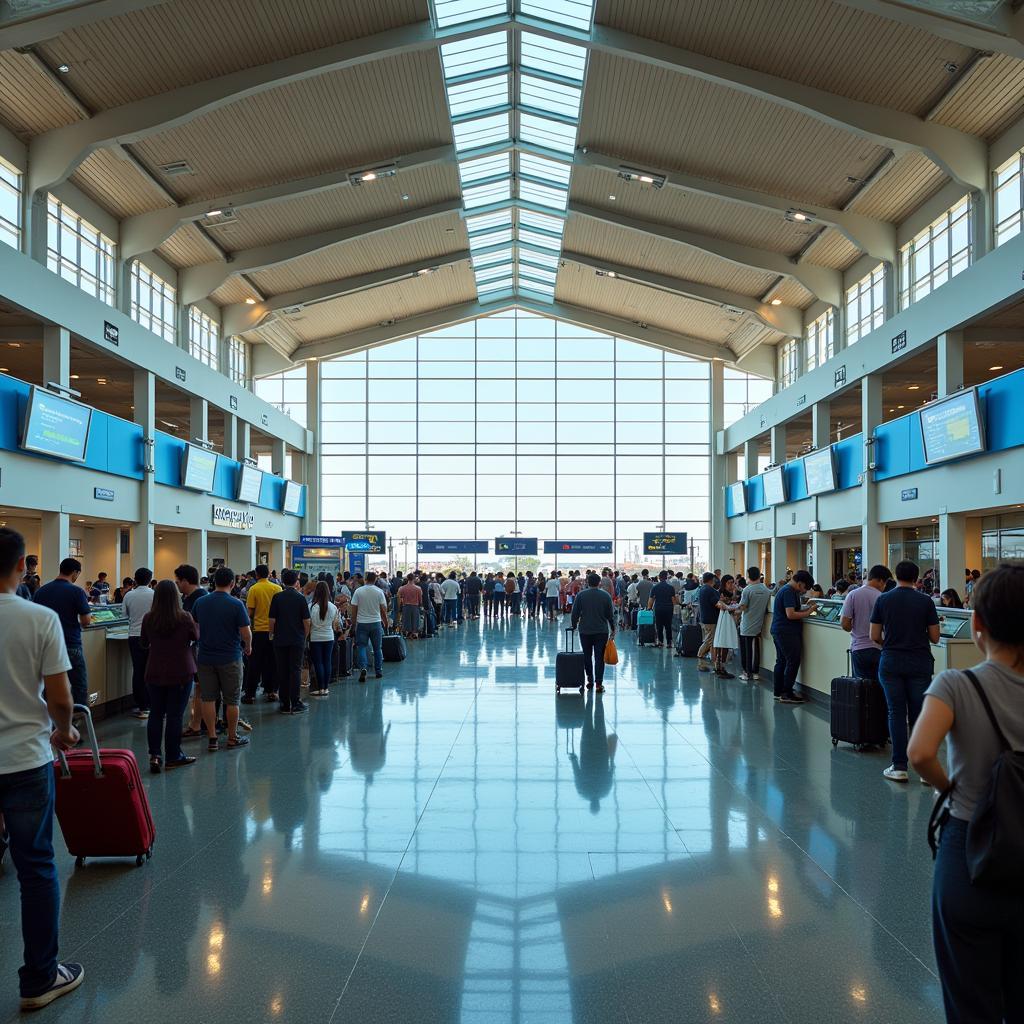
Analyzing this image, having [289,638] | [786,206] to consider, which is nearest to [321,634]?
[289,638]

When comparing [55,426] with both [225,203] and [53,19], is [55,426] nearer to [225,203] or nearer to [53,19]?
[225,203]

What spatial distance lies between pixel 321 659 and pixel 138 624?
104 inches

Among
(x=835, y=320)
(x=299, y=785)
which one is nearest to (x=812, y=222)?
(x=835, y=320)

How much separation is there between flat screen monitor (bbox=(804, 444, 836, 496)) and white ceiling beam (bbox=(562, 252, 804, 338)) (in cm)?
549

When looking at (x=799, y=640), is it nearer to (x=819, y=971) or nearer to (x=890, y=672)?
(x=890, y=672)

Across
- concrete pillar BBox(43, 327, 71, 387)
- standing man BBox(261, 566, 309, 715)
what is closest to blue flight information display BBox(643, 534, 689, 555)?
concrete pillar BBox(43, 327, 71, 387)

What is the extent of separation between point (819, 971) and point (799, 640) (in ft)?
25.0

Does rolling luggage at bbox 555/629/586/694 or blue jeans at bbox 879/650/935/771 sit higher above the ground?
blue jeans at bbox 879/650/935/771

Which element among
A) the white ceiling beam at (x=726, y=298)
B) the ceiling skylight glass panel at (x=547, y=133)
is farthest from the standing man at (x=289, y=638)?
the white ceiling beam at (x=726, y=298)

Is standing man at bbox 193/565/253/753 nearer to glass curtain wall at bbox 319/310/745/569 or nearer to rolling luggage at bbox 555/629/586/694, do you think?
rolling luggage at bbox 555/629/586/694

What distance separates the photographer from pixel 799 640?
1075cm

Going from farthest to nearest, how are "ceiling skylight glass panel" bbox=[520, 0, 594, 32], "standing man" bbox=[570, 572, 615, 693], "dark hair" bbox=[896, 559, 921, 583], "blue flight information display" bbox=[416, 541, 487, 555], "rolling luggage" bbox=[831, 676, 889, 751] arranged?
"blue flight information display" bbox=[416, 541, 487, 555], "ceiling skylight glass panel" bbox=[520, 0, 594, 32], "standing man" bbox=[570, 572, 615, 693], "rolling luggage" bbox=[831, 676, 889, 751], "dark hair" bbox=[896, 559, 921, 583]

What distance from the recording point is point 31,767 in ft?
10.6

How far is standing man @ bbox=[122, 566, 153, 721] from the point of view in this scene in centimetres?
925
